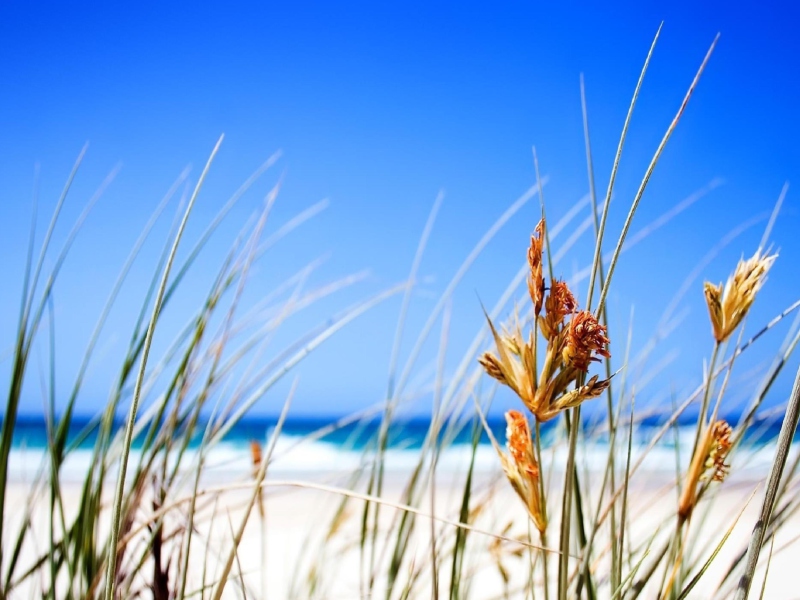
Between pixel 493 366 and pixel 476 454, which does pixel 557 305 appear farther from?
pixel 476 454

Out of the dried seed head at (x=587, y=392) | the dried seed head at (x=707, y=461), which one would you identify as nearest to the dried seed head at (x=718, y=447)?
the dried seed head at (x=707, y=461)

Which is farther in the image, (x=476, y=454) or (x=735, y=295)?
(x=476, y=454)

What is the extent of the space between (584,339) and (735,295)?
0.53ft

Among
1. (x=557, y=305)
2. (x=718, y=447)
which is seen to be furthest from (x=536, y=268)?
(x=718, y=447)

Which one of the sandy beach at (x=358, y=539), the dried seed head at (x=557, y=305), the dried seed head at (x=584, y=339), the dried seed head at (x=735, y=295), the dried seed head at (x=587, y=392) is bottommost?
the sandy beach at (x=358, y=539)

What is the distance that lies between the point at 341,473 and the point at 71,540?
0.51 m

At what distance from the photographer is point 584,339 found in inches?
14.1

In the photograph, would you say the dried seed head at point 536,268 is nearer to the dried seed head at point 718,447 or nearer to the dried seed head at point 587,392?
the dried seed head at point 587,392

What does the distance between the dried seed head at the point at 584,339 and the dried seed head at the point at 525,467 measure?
0.06 m

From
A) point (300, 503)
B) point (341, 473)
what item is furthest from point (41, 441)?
point (341, 473)

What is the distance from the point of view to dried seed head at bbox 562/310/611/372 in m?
0.36

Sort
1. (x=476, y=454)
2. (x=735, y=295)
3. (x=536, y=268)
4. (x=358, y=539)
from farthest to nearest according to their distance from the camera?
(x=358, y=539)
(x=476, y=454)
(x=735, y=295)
(x=536, y=268)

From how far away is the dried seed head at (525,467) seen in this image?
39cm

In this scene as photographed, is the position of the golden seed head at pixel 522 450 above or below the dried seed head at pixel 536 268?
below
